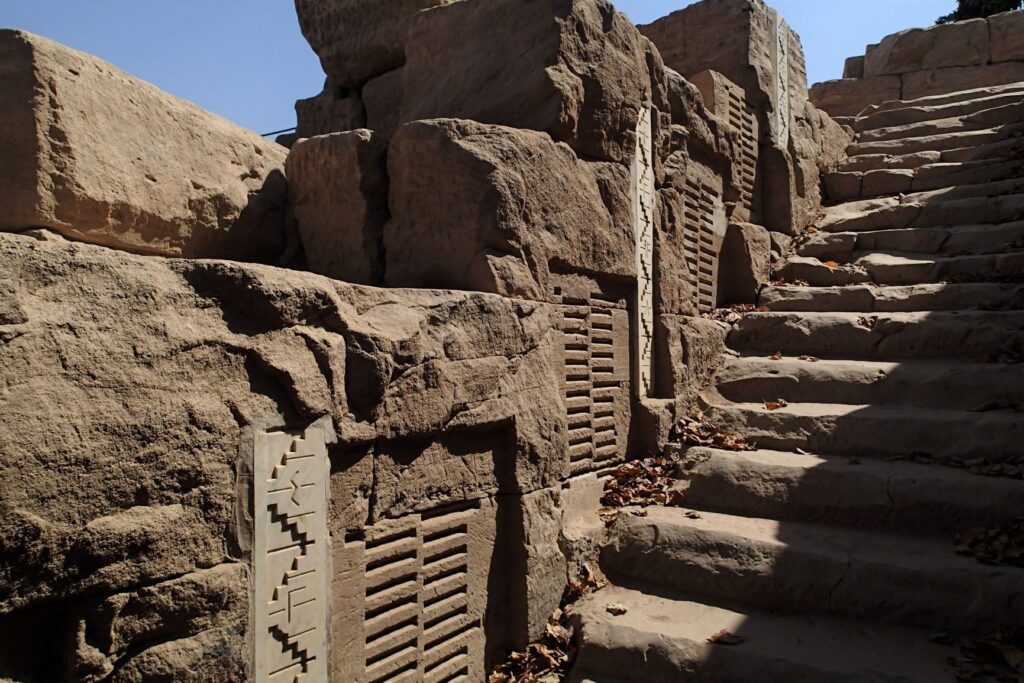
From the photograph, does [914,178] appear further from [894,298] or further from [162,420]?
[162,420]

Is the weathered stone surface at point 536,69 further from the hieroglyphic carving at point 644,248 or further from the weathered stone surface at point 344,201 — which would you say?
the weathered stone surface at point 344,201

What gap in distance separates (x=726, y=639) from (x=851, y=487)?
1238mm

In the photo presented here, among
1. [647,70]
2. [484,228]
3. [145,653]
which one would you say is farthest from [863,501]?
[145,653]

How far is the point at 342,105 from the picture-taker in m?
6.15

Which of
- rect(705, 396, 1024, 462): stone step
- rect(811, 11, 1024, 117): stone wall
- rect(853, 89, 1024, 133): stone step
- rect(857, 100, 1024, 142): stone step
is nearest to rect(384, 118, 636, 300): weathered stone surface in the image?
rect(705, 396, 1024, 462): stone step

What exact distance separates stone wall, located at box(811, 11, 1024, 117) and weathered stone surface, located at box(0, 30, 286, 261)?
12.0 metres

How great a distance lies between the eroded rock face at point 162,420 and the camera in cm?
193

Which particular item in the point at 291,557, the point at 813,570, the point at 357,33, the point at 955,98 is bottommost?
the point at 813,570

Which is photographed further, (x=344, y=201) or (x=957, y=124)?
(x=957, y=124)

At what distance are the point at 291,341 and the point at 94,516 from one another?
32.7 inches

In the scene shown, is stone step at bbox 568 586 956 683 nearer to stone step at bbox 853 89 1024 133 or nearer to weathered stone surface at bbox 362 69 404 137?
weathered stone surface at bbox 362 69 404 137

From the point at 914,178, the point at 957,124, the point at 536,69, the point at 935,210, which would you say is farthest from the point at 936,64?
the point at 536,69

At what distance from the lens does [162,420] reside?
2.17 m

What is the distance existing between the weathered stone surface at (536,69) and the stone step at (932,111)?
6.52 metres
